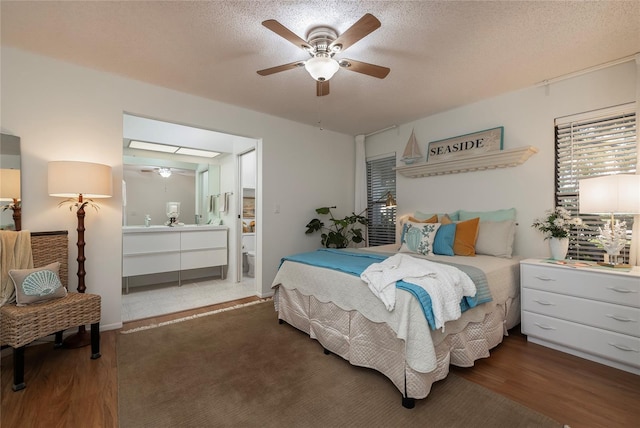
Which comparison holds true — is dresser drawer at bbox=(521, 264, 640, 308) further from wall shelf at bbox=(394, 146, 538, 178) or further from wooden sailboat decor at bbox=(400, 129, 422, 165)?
wooden sailboat decor at bbox=(400, 129, 422, 165)

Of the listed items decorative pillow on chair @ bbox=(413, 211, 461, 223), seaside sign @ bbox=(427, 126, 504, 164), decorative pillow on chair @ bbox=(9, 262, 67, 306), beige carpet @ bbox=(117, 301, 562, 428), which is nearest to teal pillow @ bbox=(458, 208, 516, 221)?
decorative pillow on chair @ bbox=(413, 211, 461, 223)

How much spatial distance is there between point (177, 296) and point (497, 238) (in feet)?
12.9

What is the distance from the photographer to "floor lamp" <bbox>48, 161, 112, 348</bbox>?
2.34 metres

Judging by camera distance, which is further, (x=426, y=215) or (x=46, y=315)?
(x=426, y=215)

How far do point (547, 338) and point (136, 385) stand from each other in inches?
123

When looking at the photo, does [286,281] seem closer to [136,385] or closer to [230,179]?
[136,385]

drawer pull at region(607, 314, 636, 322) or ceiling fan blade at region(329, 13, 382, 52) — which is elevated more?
ceiling fan blade at region(329, 13, 382, 52)

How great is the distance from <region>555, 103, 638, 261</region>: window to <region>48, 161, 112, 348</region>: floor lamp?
4.25 metres

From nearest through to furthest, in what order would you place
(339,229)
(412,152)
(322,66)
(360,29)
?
(360,29)
(322,66)
(412,152)
(339,229)

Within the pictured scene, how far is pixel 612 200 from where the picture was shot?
2156 millimetres

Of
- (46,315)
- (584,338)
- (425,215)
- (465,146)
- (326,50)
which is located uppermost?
(326,50)

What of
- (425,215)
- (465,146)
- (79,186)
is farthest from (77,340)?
(465,146)

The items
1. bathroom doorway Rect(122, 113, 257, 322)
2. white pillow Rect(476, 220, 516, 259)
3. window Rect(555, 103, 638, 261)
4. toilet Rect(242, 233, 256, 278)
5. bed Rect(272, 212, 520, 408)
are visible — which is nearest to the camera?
bed Rect(272, 212, 520, 408)

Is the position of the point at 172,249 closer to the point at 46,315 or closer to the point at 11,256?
the point at 11,256
